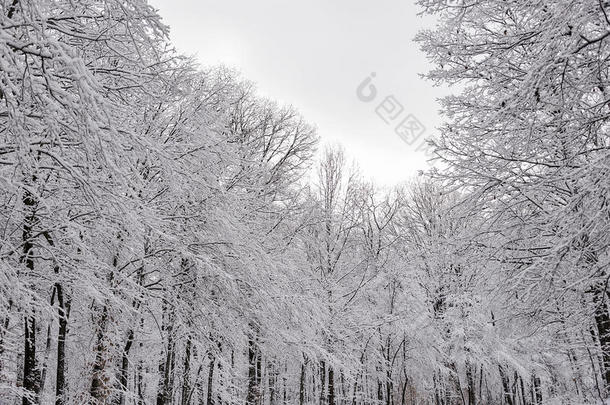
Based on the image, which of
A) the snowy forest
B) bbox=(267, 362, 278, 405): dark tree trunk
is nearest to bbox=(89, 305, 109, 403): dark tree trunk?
the snowy forest

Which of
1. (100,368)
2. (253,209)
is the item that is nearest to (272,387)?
(253,209)

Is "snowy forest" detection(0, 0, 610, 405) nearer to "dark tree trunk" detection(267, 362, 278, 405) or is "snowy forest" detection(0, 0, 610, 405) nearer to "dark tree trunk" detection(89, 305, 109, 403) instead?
"dark tree trunk" detection(89, 305, 109, 403)

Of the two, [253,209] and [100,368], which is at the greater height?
[253,209]

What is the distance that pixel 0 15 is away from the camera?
119 inches

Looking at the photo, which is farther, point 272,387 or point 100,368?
point 272,387

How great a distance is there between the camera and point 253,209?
10.8 m

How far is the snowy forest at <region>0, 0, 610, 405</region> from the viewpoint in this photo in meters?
3.78

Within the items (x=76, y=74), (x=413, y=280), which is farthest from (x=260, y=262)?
(x=413, y=280)

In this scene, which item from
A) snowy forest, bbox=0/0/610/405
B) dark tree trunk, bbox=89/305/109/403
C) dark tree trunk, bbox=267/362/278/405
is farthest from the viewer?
dark tree trunk, bbox=267/362/278/405

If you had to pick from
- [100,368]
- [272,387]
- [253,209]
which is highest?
[253,209]

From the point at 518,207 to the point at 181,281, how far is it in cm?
606

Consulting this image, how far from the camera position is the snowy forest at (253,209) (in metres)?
3.78

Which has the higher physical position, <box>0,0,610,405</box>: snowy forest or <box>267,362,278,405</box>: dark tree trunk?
<box>0,0,610,405</box>: snowy forest

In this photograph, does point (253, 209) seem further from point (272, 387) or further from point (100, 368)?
point (272, 387)
